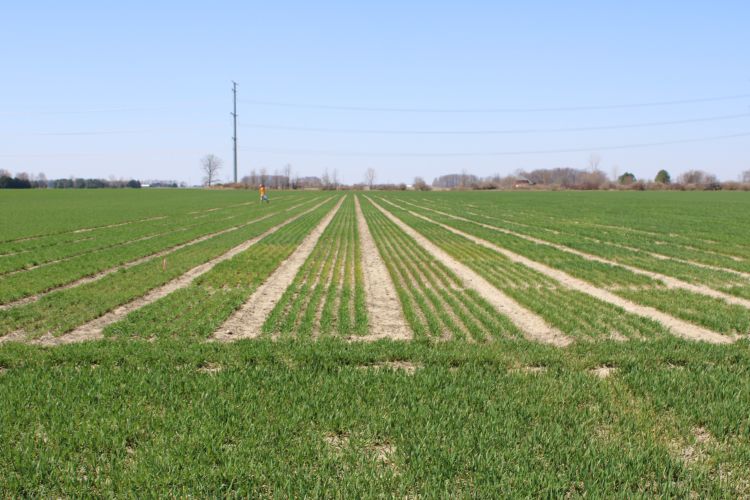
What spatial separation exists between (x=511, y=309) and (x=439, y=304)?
1.66 m

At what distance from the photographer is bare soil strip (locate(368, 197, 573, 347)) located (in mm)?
9656

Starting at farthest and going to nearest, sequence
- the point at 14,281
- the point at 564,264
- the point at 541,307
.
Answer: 1. the point at 564,264
2. the point at 14,281
3. the point at 541,307

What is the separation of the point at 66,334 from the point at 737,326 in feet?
42.4

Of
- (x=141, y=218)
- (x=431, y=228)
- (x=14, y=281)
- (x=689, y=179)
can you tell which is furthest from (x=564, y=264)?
(x=689, y=179)

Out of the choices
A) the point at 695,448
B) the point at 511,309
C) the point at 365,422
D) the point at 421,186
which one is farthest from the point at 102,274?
the point at 421,186

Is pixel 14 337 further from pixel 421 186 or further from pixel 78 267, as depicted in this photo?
pixel 421 186

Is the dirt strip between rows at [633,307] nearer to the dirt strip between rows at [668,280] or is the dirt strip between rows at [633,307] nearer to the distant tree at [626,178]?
the dirt strip between rows at [668,280]

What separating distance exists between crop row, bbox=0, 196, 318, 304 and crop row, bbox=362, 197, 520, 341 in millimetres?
9358

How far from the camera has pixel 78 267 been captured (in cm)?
1653

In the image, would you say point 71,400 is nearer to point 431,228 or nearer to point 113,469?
point 113,469

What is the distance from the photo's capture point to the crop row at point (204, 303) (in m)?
9.71

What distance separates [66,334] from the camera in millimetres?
9523

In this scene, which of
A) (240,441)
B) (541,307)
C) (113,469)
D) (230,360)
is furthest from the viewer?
(541,307)

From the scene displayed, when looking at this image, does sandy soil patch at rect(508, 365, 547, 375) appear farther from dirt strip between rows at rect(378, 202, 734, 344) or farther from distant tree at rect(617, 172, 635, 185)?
distant tree at rect(617, 172, 635, 185)
